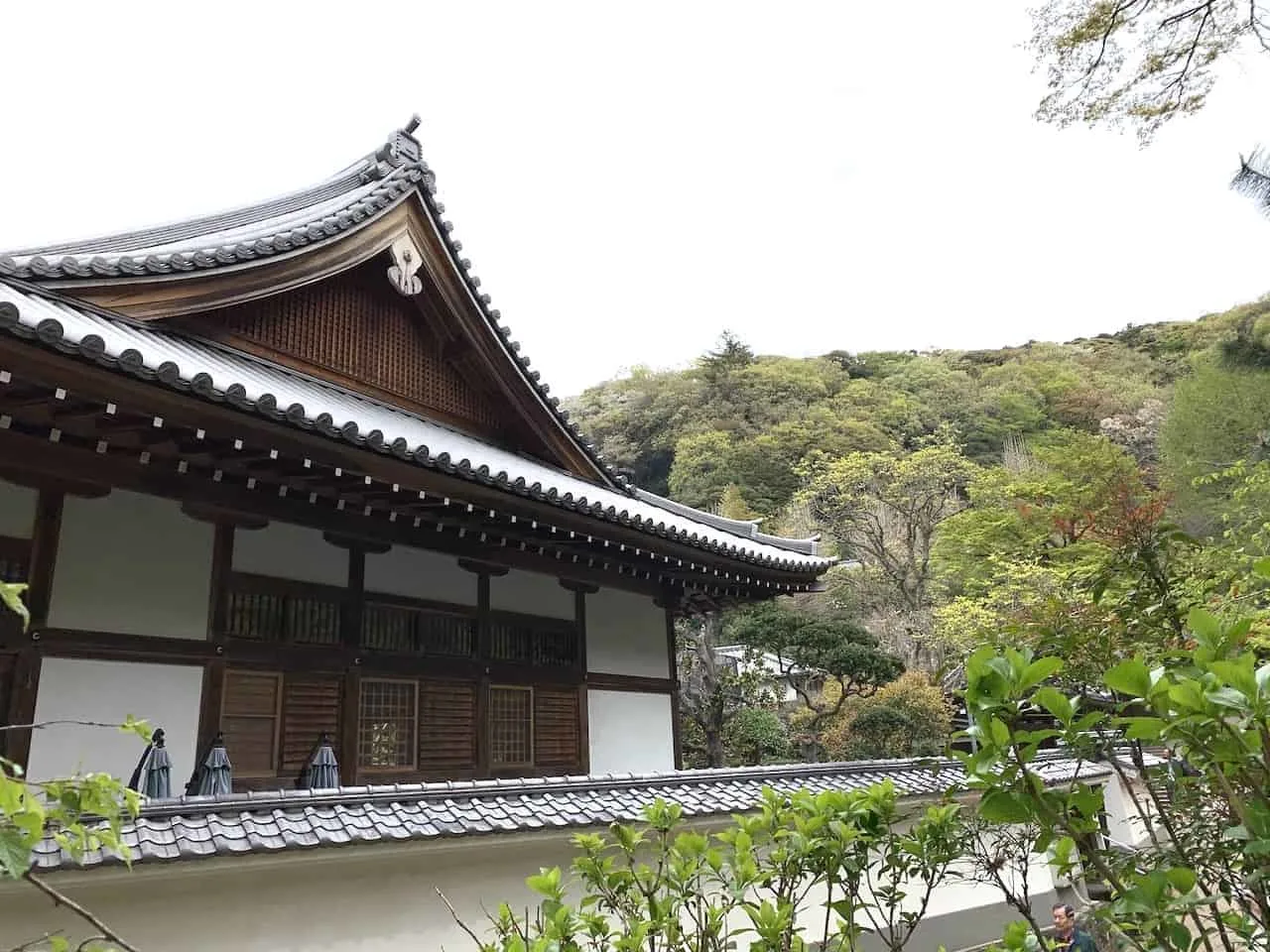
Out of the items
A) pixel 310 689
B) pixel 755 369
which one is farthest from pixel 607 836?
pixel 755 369

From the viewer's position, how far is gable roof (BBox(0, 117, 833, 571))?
565 cm

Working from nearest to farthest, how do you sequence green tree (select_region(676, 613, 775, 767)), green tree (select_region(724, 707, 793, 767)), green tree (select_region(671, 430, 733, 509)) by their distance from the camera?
1. green tree (select_region(676, 613, 775, 767))
2. green tree (select_region(724, 707, 793, 767))
3. green tree (select_region(671, 430, 733, 509))

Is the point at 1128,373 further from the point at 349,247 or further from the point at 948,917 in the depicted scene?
the point at 349,247

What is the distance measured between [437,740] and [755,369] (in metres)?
40.0

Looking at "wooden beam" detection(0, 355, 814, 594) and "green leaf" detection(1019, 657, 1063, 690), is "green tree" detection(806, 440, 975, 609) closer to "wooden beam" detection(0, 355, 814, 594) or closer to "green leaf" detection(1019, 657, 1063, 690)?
"wooden beam" detection(0, 355, 814, 594)

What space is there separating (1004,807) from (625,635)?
7.56 m

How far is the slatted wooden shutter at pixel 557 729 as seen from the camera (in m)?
8.01

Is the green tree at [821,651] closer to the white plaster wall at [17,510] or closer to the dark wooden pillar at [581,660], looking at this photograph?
the dark wooden pillar at [581,660]

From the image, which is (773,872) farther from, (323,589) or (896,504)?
(896,504)

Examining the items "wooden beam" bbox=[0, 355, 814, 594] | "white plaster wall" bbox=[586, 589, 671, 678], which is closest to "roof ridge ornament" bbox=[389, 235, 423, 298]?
"wooden beam" bbox=[0, 355, 814, 594]

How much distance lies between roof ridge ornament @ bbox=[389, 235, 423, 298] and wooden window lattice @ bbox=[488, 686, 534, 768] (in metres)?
3.97

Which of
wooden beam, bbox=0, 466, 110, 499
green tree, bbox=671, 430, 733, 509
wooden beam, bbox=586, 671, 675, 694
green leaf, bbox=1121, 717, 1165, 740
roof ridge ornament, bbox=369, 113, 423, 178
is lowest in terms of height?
green leaf, bbox=1121, 717, 1165, 740

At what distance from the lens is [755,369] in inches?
1790

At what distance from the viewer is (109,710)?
5.37 meters
